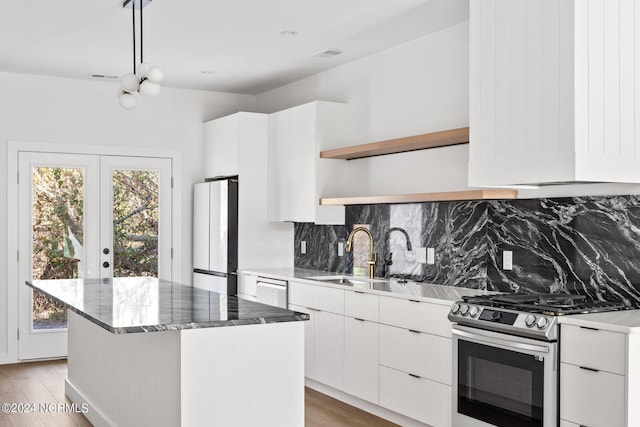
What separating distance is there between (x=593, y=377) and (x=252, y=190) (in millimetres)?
3977

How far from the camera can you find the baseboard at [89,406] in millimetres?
4345

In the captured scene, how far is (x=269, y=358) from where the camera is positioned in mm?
3336

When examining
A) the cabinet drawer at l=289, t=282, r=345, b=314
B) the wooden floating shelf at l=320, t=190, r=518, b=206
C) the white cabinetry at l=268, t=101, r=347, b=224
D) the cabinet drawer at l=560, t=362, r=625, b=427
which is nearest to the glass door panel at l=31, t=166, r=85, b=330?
the white cabinetry at l=268, t=101, r=347, b=224

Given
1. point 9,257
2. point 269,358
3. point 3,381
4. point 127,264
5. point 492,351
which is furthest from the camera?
point 127,264

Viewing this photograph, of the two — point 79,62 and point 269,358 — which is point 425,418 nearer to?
point 269,358

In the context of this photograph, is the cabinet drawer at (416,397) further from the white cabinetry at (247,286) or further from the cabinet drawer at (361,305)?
the white cabinetry at (247,286)

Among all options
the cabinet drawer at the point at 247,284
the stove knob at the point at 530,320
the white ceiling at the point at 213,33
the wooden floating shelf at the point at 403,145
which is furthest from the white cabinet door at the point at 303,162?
the stove knob at the point at 530,320

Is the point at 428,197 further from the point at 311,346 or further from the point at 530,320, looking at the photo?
the point at 311,346

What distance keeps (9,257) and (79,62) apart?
1.88 metres

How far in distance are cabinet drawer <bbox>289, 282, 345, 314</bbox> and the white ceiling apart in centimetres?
180

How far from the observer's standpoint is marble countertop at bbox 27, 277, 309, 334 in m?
3.10

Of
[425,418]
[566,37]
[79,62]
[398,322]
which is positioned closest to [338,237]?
[398,322]

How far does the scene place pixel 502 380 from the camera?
3.66 m

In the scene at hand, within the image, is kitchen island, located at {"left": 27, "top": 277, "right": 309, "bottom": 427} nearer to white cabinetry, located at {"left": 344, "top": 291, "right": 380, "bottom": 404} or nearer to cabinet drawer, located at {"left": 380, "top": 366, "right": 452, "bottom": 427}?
cabinet drawer, located at {"left": 380, "top": 366, "right": 452, "bottom": 427}
